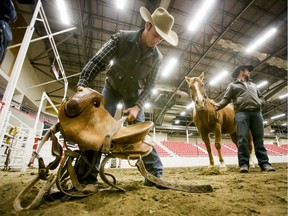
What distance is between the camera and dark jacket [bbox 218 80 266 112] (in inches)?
115

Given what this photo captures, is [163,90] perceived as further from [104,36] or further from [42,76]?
[42,76]

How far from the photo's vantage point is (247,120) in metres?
2.92

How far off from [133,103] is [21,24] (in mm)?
11440

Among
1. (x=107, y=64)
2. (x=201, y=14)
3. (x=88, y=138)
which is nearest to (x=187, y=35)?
(x=201, y=14)

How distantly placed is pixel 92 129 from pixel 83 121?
75 millimetres

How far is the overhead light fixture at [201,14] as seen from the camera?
259 inches

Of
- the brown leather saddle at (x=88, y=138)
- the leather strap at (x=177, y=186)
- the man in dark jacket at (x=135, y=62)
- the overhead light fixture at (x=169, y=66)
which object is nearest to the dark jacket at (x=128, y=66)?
the man in dark jacket at (x=135, y=62)

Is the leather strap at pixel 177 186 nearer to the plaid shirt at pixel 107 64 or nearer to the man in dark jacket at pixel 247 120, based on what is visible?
the plaid shirt at pixel 107 64

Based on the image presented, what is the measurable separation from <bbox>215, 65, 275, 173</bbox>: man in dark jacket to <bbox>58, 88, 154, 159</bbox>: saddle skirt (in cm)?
234

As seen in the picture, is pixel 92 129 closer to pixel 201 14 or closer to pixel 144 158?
pixel 144 158

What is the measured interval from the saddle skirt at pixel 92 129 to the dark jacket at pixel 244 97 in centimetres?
251

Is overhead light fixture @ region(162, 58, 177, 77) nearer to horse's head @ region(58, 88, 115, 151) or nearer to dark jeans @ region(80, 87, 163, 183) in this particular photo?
dark jeans @ region(80, 87, 163, 183)

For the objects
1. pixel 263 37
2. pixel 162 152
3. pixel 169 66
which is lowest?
pixel 162 152

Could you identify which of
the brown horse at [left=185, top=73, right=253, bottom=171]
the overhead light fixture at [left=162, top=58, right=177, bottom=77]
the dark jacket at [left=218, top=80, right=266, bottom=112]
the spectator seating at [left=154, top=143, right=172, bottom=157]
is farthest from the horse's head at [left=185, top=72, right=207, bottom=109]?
the spectator seating at [left=154, top=143, right=172, bottom=157]
